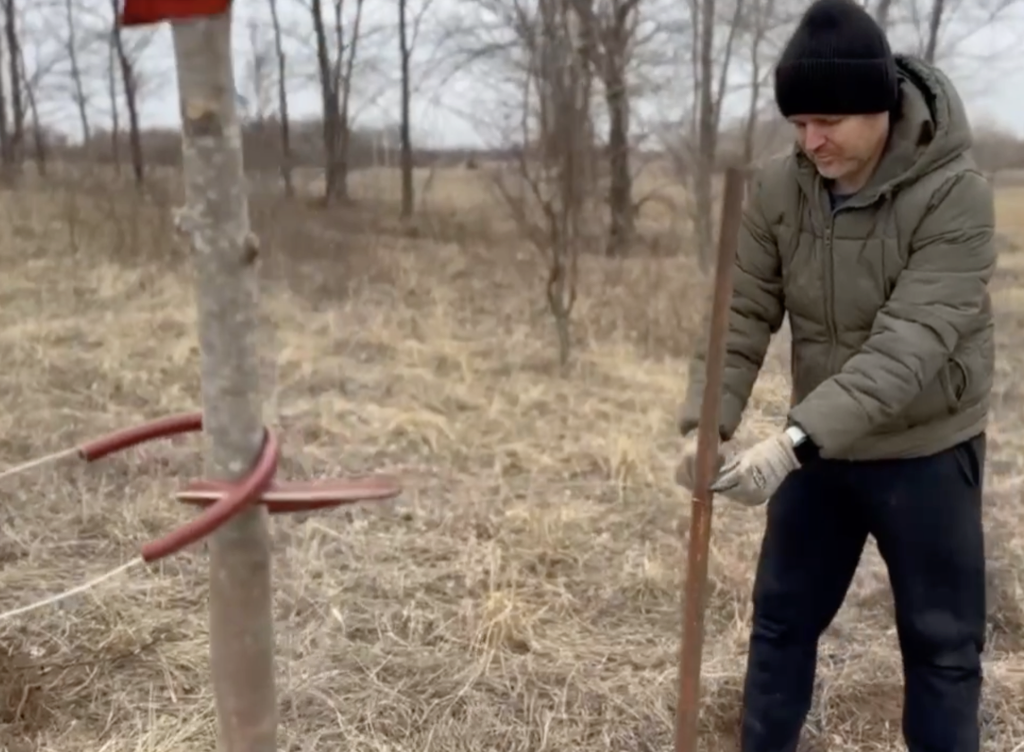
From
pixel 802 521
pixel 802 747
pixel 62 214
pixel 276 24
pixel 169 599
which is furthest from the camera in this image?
pixel 276 24

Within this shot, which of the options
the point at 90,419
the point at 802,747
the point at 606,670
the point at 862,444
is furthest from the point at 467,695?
the point at 90,419

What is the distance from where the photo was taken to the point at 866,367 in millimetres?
1796

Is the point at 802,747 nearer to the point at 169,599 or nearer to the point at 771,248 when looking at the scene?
the point at 771,248

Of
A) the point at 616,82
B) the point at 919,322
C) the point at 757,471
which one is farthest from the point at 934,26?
the point at 757,471

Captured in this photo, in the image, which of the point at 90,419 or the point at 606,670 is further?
the point at 90,419

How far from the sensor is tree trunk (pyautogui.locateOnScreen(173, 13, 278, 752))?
123 centimetres

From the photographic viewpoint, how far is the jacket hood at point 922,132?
1.84m

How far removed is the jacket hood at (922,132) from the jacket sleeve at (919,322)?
Answer: 0.16ft

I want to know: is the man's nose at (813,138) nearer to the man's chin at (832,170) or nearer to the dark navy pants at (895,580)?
the man's chin at (832,170)

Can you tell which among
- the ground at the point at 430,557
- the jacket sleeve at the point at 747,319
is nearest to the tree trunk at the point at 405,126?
the ground at the point at 430,557

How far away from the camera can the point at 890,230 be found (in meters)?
1.87

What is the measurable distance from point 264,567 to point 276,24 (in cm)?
1701

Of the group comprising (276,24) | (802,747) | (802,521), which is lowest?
(802,747)

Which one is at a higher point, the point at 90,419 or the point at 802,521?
the point at 802,521
